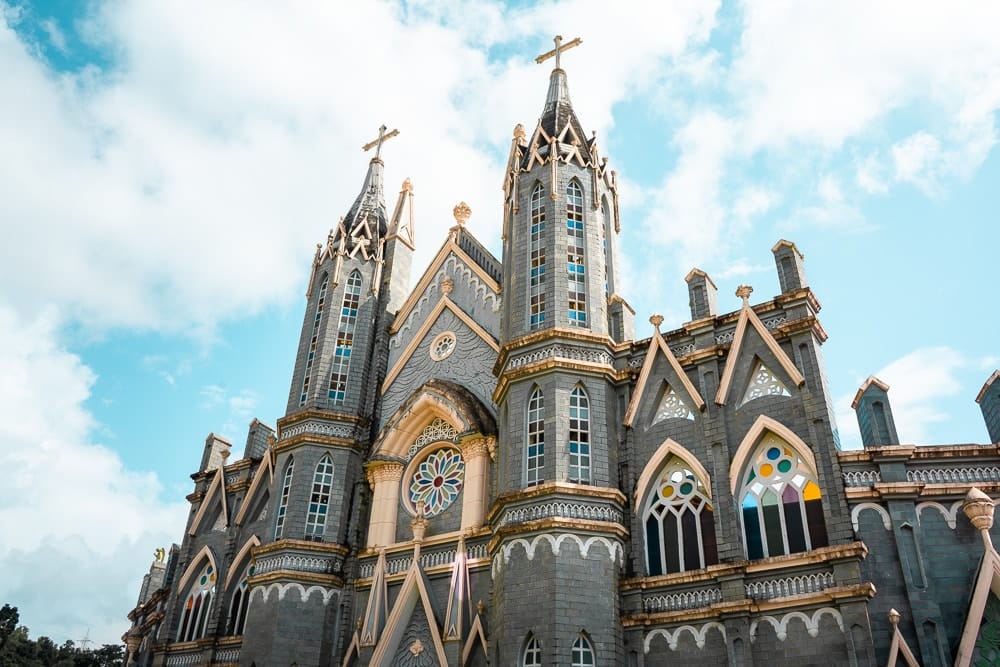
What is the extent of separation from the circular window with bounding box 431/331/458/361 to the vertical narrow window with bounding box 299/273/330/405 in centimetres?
457

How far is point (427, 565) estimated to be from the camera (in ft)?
79.9

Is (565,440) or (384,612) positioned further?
(384,612)

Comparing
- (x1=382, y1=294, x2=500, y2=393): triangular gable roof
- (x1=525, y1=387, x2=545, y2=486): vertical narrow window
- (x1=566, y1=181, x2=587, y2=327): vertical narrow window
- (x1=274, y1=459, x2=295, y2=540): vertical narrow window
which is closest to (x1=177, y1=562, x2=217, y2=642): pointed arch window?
(x1=274, y1=459, x2=295, y2=540): vertical narrow window

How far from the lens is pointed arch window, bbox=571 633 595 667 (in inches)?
734

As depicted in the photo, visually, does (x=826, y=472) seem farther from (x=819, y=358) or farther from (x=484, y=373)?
(x=484, y=373)

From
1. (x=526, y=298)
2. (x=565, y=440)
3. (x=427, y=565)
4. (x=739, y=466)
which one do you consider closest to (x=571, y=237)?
(x=526, y=298)

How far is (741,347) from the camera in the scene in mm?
21578

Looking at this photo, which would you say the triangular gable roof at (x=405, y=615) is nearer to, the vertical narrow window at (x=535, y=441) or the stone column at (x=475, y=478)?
the stone column at (x=475, y=478)

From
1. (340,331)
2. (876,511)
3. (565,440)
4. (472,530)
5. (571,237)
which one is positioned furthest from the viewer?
(340,331)

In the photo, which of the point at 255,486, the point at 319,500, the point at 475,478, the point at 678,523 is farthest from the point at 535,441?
the point at 255,486

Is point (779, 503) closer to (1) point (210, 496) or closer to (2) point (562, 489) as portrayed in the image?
(2) point (562, 489)

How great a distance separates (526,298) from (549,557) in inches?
320

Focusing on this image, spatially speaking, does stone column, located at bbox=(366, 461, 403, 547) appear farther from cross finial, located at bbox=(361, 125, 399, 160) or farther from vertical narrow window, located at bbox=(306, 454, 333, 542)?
cross finial, located at bbox=(361, 125, 399, 160)

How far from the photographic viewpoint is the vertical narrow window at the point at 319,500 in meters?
26.5
